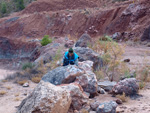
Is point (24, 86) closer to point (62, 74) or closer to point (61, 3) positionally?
point (62, 74)

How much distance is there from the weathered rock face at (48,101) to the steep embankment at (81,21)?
51.5ft

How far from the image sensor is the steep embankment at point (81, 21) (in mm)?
21734

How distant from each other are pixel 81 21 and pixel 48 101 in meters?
24.2

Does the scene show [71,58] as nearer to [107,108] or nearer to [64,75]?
[64,75]

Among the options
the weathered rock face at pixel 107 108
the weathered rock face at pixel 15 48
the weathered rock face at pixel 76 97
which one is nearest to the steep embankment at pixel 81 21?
the weathered rock face at pixel 15 48

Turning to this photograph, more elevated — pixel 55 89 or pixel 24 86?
pixel 55 89

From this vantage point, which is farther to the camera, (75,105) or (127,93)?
(127,93)

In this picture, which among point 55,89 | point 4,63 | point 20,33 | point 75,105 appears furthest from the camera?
point 20,33

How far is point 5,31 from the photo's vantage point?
32.2m

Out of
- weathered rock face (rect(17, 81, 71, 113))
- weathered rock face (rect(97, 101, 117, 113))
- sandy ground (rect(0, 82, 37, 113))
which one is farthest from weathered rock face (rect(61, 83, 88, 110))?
sandy ground (rect(0, 82, 37, 113))

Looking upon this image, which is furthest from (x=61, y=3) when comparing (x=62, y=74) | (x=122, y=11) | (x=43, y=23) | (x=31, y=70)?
(x=62, y=74)

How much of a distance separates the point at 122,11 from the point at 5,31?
18483mm

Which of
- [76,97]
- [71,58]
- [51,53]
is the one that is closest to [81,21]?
[51,53]

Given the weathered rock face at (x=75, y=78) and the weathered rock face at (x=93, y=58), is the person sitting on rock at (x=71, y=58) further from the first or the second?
the weathered rock face at (x=93, y=58)
